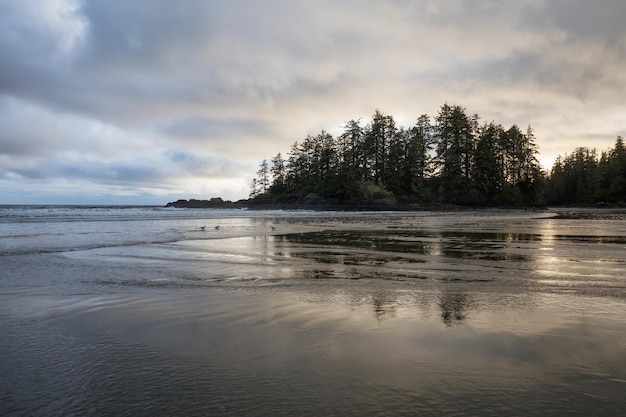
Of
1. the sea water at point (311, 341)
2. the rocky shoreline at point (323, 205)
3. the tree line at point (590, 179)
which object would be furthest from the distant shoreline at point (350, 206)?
the sea water at point (311, 341)

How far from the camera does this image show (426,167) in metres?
79.6

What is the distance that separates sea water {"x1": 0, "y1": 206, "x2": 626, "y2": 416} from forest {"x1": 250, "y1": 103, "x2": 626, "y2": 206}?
203 ft

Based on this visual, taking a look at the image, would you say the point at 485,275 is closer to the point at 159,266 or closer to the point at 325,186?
the point at 159,266

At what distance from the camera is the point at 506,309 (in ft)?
18.9

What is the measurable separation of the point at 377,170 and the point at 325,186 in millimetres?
11365

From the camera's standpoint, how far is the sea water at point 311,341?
308cm

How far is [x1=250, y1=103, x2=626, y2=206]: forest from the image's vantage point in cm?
7300

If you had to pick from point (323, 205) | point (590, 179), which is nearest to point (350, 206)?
point (323, 205)

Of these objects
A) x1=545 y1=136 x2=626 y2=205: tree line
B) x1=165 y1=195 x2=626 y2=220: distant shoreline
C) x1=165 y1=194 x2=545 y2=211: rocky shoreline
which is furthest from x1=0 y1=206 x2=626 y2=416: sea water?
x1=545 y1=136 x2=626 y2=205: tree line

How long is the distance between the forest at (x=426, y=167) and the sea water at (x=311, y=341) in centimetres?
6191

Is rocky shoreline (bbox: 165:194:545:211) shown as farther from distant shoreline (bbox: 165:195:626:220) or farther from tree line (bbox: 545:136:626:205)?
tree line (bbox: 545:136:626:205)

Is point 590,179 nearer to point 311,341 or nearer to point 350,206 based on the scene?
point 350,206

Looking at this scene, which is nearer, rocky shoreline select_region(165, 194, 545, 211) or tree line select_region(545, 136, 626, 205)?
rocky shoreline select_region(165, 194, 545, 211)

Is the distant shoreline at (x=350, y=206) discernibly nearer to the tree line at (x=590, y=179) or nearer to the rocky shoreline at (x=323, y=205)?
the rocky shoreline at (x=323, y=205)
